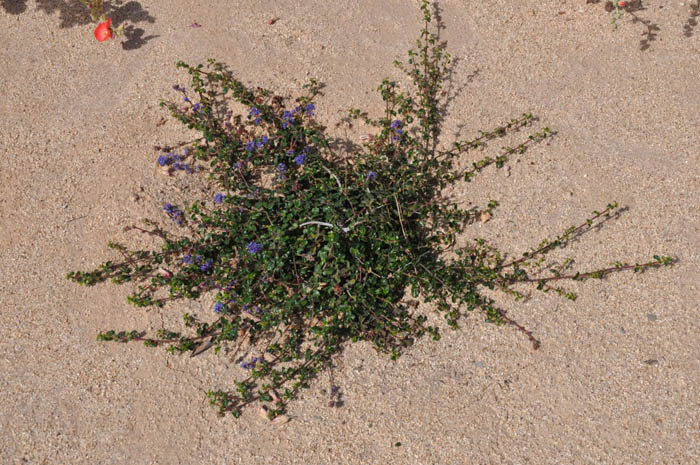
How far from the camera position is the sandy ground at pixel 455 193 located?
3.38m

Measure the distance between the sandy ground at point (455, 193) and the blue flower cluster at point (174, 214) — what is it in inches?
10.4

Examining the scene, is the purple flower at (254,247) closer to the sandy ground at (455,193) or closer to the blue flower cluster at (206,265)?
the blue flower cluster at (206,265)

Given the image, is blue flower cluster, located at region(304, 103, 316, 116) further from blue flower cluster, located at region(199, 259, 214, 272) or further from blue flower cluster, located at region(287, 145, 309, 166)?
blue flower cluster, located at region(199, 259, 214, 272)

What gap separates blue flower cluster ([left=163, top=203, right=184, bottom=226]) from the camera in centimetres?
374

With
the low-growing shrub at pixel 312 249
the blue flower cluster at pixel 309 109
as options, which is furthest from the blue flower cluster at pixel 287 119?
the blue flower cluster at pixel 309 109

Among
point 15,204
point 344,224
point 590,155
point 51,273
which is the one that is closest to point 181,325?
point 51,273

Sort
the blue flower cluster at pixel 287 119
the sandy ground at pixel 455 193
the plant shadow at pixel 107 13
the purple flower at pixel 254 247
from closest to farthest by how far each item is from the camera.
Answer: the purple flower at pixel 254 247
the sandy ground at pixel 455 193
the blue flower cluster at pixel 287 119
the plant shadow at pixel 107 13

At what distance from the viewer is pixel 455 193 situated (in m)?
3.86

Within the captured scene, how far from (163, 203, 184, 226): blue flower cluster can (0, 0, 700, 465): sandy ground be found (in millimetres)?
265

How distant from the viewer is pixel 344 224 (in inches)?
131

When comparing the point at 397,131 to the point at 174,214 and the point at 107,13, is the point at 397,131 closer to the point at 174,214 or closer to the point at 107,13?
the point at 174,214

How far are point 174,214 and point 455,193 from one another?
7.13ft

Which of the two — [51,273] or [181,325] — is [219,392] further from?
[51,273]

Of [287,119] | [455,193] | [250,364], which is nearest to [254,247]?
[250,364]
